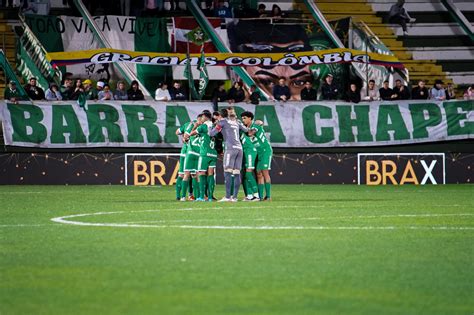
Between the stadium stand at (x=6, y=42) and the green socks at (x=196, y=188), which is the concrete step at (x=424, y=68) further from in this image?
the green socks at (x=196, y=188)

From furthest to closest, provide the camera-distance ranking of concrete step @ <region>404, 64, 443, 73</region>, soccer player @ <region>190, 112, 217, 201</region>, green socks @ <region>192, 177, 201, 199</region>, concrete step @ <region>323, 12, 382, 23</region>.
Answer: concrete step @ <region>323, 12, 382, 23</region>
concrete step @ <region>404, 64, 443, 73</region>
green socks @ <region>192, 177, 201, 199</region>
soccer player @ <region>190, 112, 217, 201</region>

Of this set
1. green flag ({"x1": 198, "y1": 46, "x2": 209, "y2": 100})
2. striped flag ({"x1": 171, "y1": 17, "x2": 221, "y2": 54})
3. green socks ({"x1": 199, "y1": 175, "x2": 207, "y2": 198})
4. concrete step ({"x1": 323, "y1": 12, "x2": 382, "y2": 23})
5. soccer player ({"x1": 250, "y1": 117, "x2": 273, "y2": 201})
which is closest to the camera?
green socks ({"x1": 199, "y1": 175, "x2": 207, "y2": 198})

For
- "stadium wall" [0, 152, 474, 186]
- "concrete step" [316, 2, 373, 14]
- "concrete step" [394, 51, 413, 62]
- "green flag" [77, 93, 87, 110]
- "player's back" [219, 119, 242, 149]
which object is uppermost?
"concrete step" [316, 2, 373, 14]

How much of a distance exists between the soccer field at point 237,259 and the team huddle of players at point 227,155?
69.5 inches


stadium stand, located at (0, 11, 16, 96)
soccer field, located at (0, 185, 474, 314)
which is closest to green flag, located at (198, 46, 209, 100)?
stadium stand, located at (0, 11, 16, 96)

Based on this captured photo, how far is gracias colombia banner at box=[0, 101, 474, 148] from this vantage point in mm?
29750

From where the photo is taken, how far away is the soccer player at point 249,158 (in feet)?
74.1

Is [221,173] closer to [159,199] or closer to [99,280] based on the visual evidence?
[159,199]

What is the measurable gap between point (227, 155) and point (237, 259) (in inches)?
414

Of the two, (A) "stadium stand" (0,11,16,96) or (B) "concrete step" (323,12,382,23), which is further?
(B) "concrete step" (323,12,382,23)

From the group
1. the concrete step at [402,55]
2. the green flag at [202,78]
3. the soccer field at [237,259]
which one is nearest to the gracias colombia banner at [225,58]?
the green flag at [202,78]

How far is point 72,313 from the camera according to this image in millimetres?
8367

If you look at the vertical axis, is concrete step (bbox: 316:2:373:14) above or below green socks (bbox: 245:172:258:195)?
above

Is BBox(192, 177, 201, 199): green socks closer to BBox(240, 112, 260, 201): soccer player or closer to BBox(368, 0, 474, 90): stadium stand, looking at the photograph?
BBox(240, 112, 260, 201): soccer player
